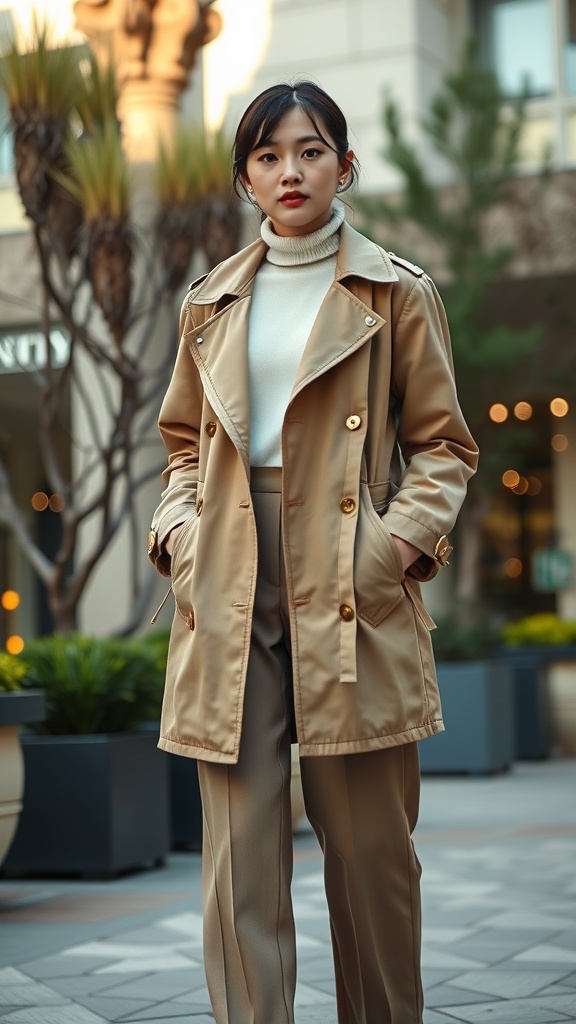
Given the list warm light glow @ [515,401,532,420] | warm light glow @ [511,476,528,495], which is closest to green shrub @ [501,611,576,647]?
warm light glow @ [515,401,532,420]

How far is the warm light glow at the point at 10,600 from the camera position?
22094mm

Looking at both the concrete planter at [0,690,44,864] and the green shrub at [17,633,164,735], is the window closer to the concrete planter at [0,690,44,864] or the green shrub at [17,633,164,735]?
the green shrub at [17,633,164,735]

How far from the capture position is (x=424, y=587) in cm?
1667

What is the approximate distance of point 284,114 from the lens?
3.06 meters

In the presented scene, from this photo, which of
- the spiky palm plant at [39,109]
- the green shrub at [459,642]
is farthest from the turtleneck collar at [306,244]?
the green shrub at [459,642]

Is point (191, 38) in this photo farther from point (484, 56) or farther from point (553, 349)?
point (484, 56)

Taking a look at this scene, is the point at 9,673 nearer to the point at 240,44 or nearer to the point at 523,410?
the point at 240,44

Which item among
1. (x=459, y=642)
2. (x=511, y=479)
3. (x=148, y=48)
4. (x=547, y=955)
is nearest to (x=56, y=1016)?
(x=547, y=955)

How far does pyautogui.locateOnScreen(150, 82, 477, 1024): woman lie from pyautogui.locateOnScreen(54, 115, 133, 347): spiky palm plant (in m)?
5.24

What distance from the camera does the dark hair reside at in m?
3.07

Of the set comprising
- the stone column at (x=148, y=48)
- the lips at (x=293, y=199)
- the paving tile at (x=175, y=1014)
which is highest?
the stone column at (x=148, y=48)

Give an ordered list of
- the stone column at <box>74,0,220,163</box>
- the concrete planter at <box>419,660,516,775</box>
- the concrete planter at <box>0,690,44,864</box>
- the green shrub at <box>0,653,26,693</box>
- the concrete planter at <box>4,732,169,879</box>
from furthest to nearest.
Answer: the concrete planter at <box>419,660,516,775</box> → the stone column at <box>74,0,220,163</box> → the concrete planter at <box>4,732,169,879</box> → the green shrub at <box>0,653,26,693</box> → the concrete planter at <box>0,690,44,864</box>

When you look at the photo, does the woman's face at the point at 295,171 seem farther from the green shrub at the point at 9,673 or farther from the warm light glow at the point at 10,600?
the warm light glow at the point at 10,600

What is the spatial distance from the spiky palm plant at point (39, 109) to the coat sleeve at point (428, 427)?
5811 mm
